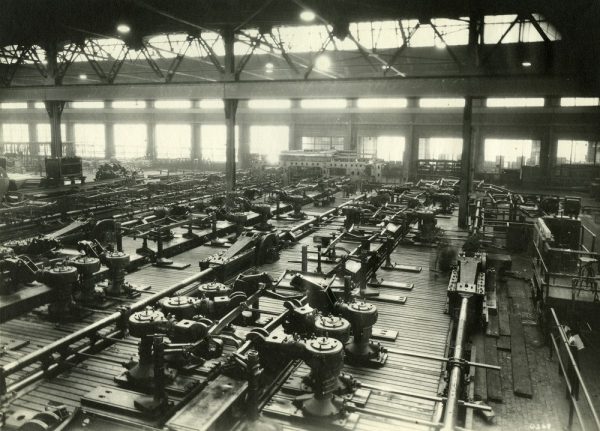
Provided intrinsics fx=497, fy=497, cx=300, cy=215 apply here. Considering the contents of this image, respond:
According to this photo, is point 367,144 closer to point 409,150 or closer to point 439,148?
point 409,150

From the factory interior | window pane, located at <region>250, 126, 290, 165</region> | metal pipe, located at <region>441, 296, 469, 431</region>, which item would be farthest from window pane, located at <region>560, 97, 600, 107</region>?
metal pipe, located at <region>441, 296, 469, 431</region>

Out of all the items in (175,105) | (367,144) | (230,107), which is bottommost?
(367,144)

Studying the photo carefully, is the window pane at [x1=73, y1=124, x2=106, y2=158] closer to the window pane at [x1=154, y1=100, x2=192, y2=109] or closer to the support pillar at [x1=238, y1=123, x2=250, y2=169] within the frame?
the window pane at [x1=154, y1=100, x2=192, y2=109]

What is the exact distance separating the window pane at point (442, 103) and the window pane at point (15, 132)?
106ft

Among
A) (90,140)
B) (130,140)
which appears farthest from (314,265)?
(90,140)

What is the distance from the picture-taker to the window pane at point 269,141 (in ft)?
111

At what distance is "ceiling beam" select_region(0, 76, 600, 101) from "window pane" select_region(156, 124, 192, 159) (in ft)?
62.2

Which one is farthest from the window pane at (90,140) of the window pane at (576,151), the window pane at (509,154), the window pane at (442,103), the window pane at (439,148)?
the window pane at (576,151)

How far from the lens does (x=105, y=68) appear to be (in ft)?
94.8

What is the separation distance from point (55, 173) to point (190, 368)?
17.4 m

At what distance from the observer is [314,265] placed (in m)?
9.98

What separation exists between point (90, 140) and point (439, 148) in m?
27.2

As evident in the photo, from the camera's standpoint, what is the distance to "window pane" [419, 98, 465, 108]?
2889cm

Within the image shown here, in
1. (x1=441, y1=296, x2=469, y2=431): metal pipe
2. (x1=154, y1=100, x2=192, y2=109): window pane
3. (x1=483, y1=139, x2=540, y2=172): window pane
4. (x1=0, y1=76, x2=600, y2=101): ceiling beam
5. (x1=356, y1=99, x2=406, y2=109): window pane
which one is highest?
(x1=154, y1=100, x2=192, y2=109): window pane
